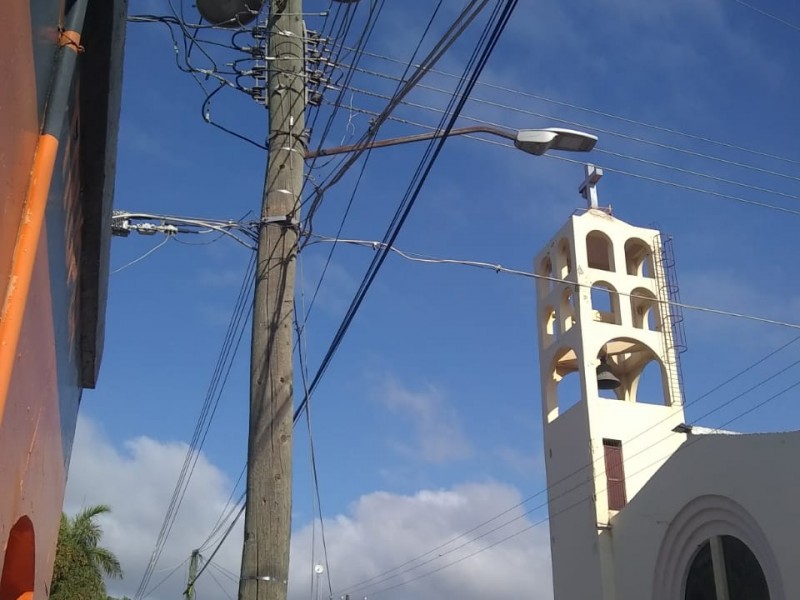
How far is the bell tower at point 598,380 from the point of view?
19188 mm

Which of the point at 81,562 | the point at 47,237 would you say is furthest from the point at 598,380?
the point at 47,237

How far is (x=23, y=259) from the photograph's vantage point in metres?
2.94

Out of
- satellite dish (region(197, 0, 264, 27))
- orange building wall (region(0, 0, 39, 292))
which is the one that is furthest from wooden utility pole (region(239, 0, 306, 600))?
orange building wall (region(0, 0, 39, 292))

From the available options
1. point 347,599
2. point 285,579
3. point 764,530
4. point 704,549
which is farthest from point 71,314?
point 347,599

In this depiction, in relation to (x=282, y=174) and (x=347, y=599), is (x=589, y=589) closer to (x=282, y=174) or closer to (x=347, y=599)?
(x=282, y=174)

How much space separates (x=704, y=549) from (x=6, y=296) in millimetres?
15289

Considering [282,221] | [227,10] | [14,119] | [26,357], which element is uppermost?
[227,10]

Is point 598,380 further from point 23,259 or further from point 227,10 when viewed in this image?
point 23,259

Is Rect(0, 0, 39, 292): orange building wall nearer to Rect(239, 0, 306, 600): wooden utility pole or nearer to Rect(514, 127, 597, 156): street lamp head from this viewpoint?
Rect(239, 0, 306, 600): wooden utility pole

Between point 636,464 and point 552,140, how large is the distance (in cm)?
1364

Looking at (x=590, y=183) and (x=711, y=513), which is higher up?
(x=590, y=183)

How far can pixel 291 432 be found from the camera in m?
6.45

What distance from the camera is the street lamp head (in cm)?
737

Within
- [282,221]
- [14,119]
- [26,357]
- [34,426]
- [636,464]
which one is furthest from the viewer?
[636,464]
